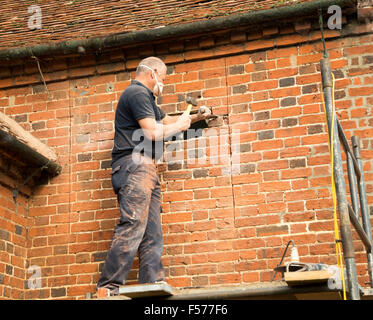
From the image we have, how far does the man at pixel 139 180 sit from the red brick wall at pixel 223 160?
56cm

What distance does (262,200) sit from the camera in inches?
229

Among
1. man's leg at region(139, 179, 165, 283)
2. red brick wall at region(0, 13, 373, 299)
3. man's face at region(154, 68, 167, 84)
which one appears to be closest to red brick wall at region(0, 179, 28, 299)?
red brick wall at region(0, 13, 373, 299)

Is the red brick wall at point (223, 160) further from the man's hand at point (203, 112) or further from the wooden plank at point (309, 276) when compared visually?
the wooden plank at point (309, 276)

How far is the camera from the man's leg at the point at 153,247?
5297 millimetres

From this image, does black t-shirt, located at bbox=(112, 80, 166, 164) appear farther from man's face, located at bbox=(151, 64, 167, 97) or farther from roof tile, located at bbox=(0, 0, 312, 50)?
roof tile, located at bbox=(0, 0, 312, 50)

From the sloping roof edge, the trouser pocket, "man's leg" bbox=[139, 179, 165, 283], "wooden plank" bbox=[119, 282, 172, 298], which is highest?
the sloping roof edge

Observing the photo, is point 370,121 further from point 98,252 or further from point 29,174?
point 29,174

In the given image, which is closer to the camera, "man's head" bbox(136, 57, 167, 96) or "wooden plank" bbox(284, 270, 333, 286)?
"wooden plank" bbox(284, 270, 333, 286)

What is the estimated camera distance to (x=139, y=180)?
526cm

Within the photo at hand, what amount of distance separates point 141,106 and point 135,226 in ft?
3.21

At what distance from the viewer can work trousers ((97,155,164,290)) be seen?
4.99 m

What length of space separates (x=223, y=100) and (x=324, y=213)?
143 cm

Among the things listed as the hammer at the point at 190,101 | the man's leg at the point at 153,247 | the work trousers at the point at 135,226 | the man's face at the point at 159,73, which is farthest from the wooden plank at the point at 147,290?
the man's face at the point at 159,73

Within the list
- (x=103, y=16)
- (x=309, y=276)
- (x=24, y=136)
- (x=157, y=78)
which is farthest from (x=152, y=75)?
(x=309, y=276)
